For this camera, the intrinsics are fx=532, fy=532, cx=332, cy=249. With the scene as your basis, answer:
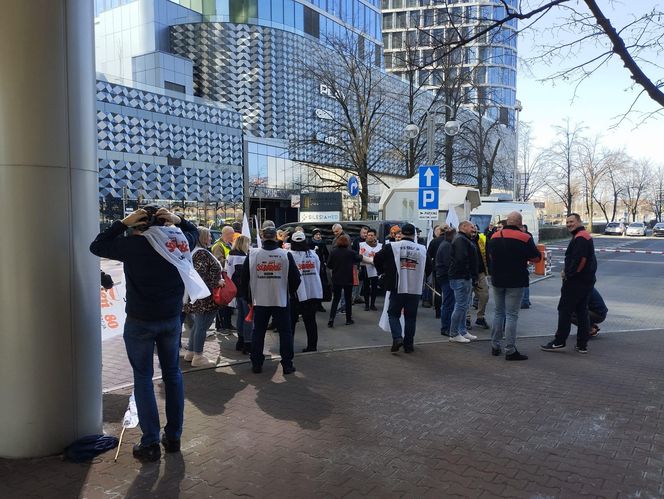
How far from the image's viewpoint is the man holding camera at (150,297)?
12.9 feet

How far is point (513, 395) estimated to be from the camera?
5477 millimetres

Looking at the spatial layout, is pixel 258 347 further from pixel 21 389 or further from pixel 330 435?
pixel 21 389

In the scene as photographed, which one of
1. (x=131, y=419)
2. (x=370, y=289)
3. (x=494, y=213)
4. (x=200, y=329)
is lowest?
(x=131, y=419)

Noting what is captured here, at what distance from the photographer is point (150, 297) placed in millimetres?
3941

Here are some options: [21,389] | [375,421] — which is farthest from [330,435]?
[21,389]

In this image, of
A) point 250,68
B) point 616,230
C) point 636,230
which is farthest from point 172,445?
point 616,230

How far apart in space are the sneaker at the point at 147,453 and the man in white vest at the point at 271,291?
2.39 m

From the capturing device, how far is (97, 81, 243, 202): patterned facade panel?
37219 millimetres

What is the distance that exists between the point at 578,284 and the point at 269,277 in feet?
14.1

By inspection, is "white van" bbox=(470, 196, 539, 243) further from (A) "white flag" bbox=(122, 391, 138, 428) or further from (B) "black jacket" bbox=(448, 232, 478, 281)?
(A) "white flag" bbox=(122, 391, 138, 428)

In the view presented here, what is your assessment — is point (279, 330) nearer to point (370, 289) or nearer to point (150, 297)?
point (150, 297)

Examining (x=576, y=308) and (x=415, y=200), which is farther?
(x=415, y=200)

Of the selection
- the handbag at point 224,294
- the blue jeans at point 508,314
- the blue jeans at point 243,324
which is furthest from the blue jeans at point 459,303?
the handbag at point 224,294

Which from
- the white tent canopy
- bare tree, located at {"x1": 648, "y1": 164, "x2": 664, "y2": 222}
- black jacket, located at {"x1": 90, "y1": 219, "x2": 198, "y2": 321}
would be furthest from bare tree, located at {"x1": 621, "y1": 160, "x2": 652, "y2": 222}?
black jacket, located at {"x1": 90, "y1": 219, "x2": 198, "y2": 321}
